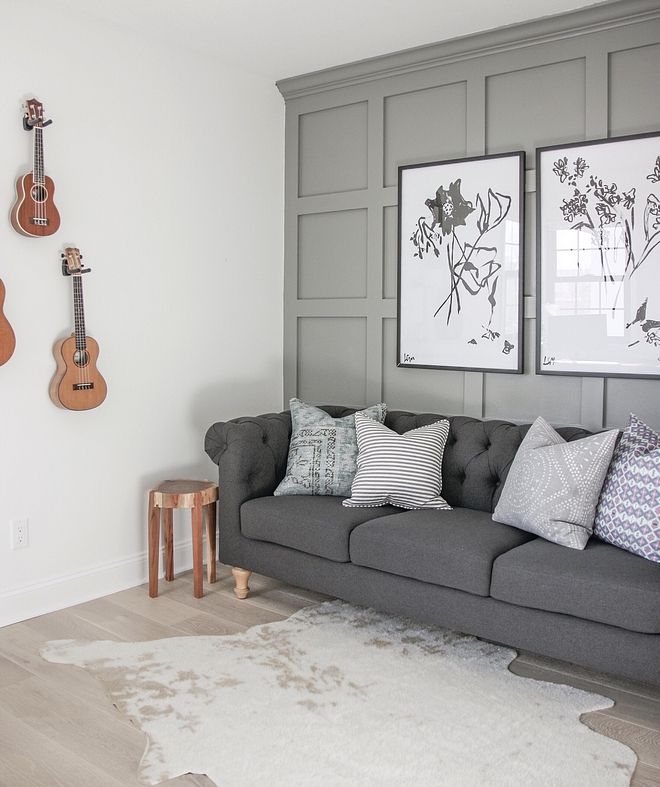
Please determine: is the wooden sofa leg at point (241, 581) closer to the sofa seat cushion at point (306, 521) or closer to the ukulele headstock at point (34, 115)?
the sofa seat cushion at point (306, 521)

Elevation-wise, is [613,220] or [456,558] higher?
[613,220]

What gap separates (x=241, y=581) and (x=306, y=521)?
528 mm

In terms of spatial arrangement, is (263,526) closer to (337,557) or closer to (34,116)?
(337,557)

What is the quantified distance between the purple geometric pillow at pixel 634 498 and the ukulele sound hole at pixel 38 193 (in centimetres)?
245

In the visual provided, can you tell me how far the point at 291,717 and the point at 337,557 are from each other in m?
0.80

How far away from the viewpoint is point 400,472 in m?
3.42

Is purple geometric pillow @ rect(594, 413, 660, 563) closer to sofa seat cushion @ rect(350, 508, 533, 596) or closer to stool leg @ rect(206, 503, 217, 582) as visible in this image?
sofa seat cushion @ rect(350, 508, 533, 596)

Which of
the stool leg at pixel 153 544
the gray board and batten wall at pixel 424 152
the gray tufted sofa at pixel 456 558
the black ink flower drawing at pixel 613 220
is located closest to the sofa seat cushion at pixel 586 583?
the gray tufted sofa at pixel 456 558

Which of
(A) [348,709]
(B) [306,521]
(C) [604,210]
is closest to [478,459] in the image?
(B) [306,521]

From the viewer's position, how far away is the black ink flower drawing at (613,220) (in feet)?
10.9

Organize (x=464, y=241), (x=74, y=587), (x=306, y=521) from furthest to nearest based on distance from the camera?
(x=464, y=241), (x=74, y=587), (x=306, y=521)

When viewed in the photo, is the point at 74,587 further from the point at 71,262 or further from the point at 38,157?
the point at 38,157

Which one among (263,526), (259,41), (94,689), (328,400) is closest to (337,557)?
(263,526)

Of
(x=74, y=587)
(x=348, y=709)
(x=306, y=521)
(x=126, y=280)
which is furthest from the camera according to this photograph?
(x=126, y=280)
